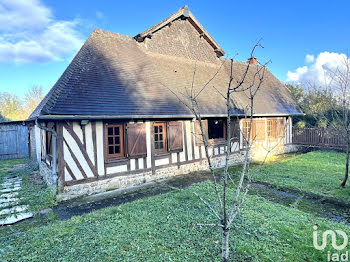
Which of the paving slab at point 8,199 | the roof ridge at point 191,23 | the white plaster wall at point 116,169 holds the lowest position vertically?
the paving slab at point 8,199

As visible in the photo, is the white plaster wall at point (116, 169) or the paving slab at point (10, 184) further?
the paving slab at point (10, 184)

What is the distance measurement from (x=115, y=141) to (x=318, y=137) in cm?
1190

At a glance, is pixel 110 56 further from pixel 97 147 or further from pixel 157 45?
pixel 97 147

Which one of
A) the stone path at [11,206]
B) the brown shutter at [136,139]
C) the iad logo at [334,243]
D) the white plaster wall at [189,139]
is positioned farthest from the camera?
the white plaster wall at [189,139]

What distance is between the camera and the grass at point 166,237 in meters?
2.71

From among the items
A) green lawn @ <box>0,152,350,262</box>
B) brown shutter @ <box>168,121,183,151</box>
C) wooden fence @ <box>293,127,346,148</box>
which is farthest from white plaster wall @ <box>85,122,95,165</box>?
wooden fence @ <box>293,127,346,148</box>

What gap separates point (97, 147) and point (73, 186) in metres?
1.21

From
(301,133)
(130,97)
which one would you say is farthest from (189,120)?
(301,133)

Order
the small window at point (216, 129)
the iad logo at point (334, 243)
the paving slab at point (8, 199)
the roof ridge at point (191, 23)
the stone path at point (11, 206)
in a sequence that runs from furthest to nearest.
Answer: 1. the roof ridge at point (191, 23)
2. the small window at point (216, 129)
3. the paving slab at point (8, 199)
4. the stone path at point (11, 206)
5. the iad logo at point (334, 243)

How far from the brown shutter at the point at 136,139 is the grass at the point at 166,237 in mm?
2311

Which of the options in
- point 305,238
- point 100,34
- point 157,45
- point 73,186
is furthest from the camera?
point 157,45

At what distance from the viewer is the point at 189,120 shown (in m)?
7.80

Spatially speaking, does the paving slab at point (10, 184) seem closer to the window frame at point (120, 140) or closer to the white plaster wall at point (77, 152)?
the white plaster wall at point (77, 152)

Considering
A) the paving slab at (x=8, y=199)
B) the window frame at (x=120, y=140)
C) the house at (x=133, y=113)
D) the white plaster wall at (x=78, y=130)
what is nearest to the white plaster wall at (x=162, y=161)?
the house at (x=133, y=113)
